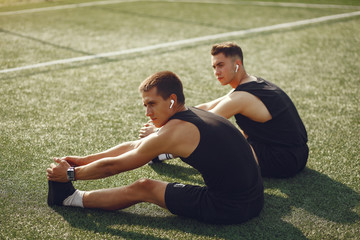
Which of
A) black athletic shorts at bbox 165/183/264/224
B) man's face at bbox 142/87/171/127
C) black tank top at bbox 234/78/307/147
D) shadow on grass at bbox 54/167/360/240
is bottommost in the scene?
shadow on grass at bbox 54/167/360/240

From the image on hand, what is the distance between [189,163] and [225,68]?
148 centimetres

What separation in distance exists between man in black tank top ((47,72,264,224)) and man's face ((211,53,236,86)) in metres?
1.15

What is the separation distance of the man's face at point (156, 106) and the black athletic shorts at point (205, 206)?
64cm

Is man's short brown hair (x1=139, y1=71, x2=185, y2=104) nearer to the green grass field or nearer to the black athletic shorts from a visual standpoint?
the black athletic shorts

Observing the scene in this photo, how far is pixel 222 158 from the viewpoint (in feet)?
Answer: 10.8

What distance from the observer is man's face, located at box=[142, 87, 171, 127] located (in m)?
3.36

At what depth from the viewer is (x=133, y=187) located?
3.65 m

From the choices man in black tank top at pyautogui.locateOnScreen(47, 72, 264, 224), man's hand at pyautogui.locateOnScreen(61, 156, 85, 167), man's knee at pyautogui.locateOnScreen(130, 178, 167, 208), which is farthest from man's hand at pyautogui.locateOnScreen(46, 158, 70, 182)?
man's knee at pyautogui.locateOnScreen(130, 178, 167, 208)

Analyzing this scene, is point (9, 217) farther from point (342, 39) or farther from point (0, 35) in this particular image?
point (342, 39)

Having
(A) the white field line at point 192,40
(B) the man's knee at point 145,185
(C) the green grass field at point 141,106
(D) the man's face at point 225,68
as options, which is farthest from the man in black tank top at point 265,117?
(A) the white field line at point 192,40

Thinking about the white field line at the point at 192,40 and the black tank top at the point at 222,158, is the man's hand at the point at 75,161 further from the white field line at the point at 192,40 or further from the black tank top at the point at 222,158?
the white field line at the point at 192,40

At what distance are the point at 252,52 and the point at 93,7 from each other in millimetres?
8521

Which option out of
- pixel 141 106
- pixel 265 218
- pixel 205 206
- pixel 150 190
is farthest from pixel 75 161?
pixel 141 106

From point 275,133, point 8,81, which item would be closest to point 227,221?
point 275,133
